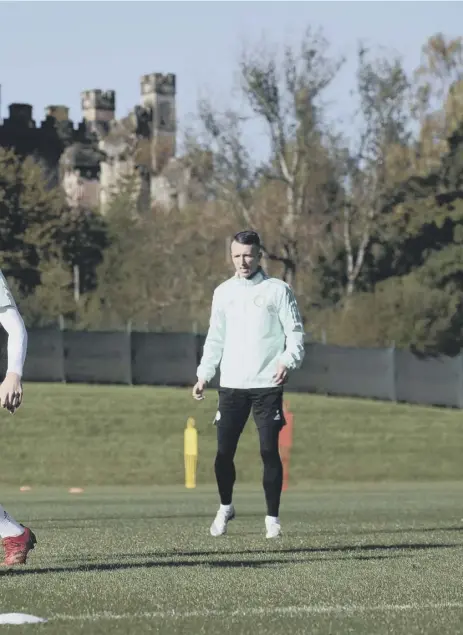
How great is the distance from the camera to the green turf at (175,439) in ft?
121

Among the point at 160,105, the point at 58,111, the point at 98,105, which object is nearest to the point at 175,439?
the point at 58,111

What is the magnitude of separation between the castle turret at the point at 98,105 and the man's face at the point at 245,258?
4469 inches

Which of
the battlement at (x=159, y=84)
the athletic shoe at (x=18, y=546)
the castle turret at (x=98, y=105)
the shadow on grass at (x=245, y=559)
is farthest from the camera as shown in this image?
the castle turret at (x=98, y=105)

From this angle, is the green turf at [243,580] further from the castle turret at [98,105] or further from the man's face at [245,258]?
the castle turret at [98,105]

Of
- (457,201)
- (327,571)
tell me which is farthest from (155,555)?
(457,201)

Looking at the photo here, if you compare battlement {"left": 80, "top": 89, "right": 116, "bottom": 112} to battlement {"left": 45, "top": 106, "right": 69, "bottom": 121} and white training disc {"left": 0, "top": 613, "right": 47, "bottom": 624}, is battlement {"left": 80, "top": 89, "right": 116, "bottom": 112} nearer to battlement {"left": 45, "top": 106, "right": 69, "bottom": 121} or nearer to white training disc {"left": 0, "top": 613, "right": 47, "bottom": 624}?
battlement {"left": 45, "top": 106, "right": 69, "bottom": 121}

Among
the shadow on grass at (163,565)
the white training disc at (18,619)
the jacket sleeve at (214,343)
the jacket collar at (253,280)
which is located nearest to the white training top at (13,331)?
the shadow on grass at (163,565)

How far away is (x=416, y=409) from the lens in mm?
43844

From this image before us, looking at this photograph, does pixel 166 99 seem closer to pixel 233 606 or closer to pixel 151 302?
pixel 151 302

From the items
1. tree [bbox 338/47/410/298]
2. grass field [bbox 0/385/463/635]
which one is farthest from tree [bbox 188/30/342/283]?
grass field [bbox 0/385/463/635]

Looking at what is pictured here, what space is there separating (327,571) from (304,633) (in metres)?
2.41

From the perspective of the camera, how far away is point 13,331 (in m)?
8.32

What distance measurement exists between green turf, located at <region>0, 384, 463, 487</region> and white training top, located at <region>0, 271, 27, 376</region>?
88.0 feet

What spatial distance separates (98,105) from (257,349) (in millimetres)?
115585
